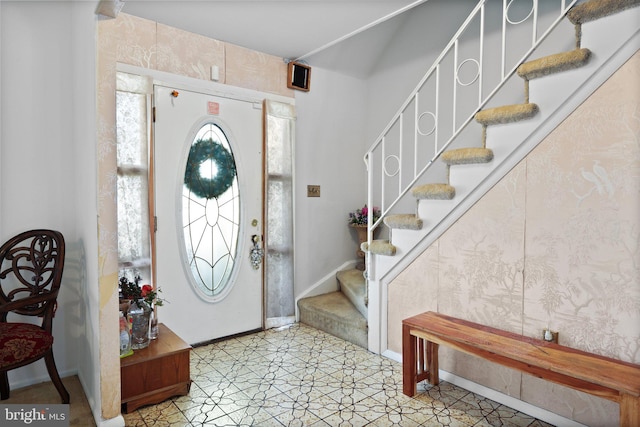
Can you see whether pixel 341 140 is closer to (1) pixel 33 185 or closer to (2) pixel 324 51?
(2) pixel 324 51

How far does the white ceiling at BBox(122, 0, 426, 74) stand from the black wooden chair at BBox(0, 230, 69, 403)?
69.5 inches

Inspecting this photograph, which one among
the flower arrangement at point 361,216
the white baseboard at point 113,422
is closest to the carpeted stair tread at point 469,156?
the flower arrangement at point 361,216

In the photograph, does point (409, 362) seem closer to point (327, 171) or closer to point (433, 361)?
point (433, 361)

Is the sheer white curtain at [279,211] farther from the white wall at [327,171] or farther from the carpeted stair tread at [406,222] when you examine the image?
the carpeted stair tread at [406,222]

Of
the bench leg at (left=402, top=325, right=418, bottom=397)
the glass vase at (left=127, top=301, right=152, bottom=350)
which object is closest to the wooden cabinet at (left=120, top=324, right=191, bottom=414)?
the glass vase at (left=127, top=301, right=152, bottom=350)

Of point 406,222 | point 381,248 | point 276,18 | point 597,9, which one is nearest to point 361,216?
point 381,248

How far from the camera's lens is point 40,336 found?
86.0 inches

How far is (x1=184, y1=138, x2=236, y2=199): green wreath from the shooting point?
3248 millimetres

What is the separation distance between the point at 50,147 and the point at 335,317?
2557 mm

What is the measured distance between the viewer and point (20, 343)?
6.81 feet

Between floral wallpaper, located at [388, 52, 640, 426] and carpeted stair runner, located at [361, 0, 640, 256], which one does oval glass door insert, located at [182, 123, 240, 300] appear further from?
floral wallpaper, located at [388, 52, 640, 426]

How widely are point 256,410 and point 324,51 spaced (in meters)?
3.27

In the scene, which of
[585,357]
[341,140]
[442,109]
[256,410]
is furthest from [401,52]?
[256,410]

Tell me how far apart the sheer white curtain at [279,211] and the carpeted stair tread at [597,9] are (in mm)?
2385
